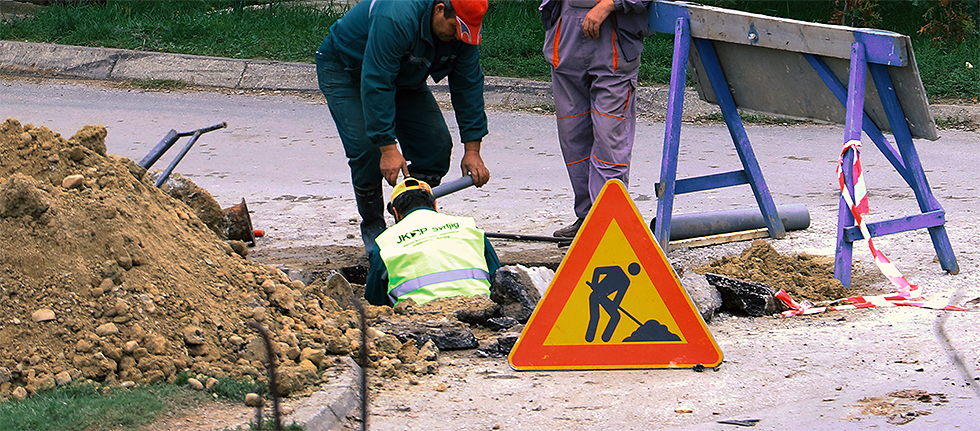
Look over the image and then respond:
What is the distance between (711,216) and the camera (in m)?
5.68

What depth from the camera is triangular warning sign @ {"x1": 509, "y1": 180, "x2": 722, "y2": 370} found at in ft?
12.2

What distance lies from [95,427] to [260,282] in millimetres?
1266

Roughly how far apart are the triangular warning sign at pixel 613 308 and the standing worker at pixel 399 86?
1.50 metres

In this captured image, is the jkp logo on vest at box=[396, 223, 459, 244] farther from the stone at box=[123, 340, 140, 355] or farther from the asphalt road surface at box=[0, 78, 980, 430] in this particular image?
the stone at box=[123, 340, 140, 355]

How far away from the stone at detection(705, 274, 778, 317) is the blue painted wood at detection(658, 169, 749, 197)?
0.98 m

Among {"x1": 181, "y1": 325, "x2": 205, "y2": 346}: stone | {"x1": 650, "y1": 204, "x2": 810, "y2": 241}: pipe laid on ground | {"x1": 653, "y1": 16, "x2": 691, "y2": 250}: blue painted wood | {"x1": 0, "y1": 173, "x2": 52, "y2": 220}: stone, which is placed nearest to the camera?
{"x1": 181, "y1": 325, "x2": 205, "y2": 346}: stone

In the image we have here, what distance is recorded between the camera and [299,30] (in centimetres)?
1162

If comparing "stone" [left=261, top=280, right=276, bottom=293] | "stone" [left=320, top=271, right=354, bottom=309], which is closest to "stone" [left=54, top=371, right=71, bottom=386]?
"stone" [left=261, top=280, right=276, bottom=293]

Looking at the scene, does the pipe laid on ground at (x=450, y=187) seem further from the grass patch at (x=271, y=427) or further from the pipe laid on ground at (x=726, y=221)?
the grass patch at (x=271, y=427)

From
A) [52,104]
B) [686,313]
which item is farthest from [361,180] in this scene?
[52,104]

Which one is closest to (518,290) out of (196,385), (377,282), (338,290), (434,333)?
(434,333)

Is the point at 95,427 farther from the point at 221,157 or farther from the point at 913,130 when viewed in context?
the point at 221,157

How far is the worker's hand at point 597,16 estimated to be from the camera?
521 cm

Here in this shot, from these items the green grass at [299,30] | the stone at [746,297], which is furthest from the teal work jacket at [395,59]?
the green grass at [299,30]
